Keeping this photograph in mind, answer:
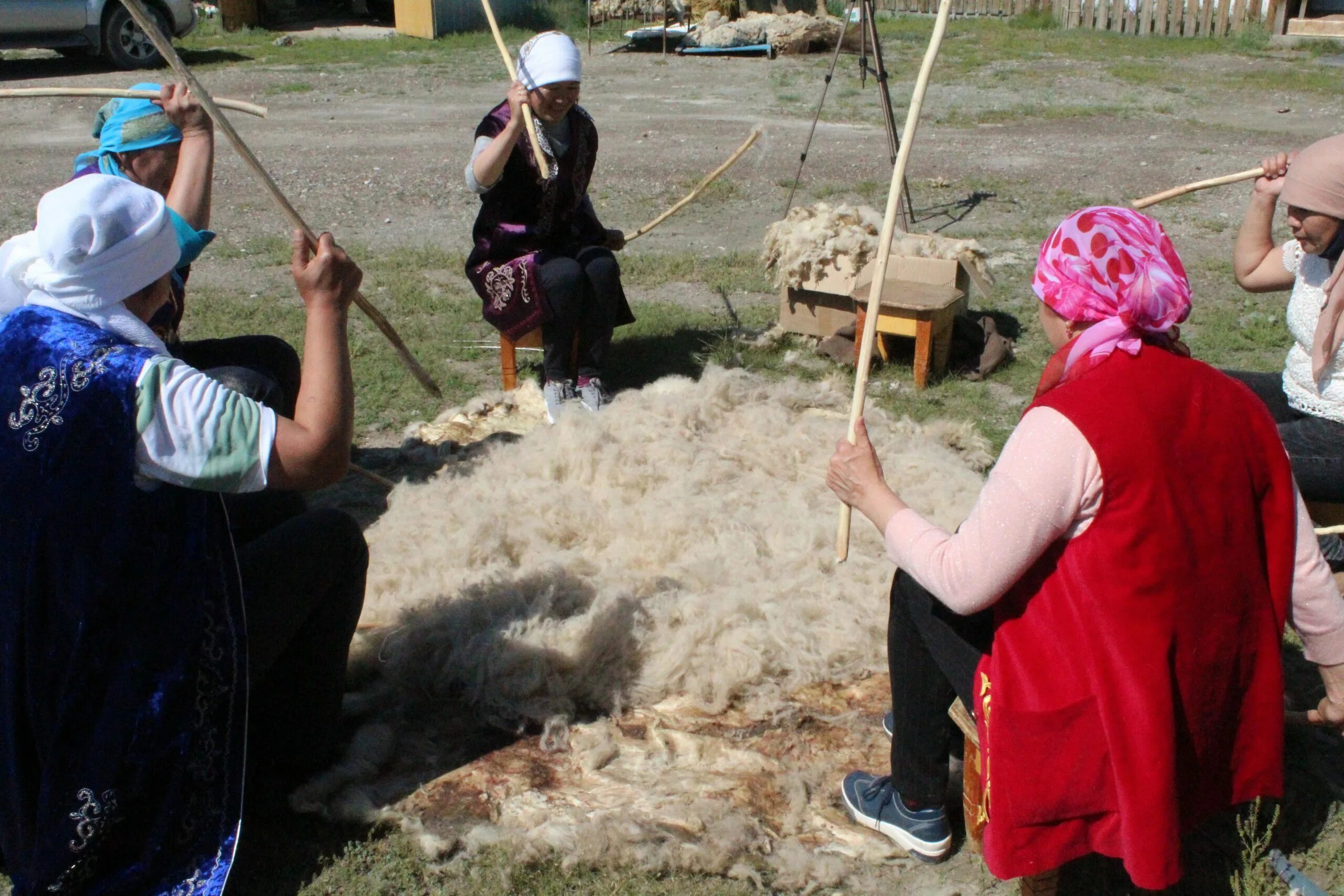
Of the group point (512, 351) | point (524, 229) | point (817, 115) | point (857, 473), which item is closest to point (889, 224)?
point (857, 473)

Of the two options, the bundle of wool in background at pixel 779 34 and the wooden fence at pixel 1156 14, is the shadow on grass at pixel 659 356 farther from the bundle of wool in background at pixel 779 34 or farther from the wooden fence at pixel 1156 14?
the wooden fence at pixel 1156 14

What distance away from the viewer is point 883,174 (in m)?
8.18

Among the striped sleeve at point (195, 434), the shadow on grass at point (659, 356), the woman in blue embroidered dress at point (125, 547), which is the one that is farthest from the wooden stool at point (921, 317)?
the striped sleeve at point (195, 434)

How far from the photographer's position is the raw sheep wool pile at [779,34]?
13.8 metres

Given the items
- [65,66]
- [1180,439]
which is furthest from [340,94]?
[1180,439]

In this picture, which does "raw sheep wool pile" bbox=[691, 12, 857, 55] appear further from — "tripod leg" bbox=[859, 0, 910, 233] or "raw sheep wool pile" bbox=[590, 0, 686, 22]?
"tripod leg" bbox=[859, 0, 910, 233]

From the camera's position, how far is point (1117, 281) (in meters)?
1.69

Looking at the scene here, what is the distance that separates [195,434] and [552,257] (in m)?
2.71

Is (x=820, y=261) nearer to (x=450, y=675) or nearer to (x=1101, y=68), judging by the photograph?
(x=450, y=675)

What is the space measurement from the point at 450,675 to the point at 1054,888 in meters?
1.38

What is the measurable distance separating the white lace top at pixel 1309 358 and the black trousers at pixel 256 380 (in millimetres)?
2514

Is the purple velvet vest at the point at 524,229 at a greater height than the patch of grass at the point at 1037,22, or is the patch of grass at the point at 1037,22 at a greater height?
the patch of grass at the point at 1037,22

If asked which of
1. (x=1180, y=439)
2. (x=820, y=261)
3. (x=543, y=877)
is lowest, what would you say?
(x=543, y=877)

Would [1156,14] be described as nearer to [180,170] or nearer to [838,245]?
[838,245]
